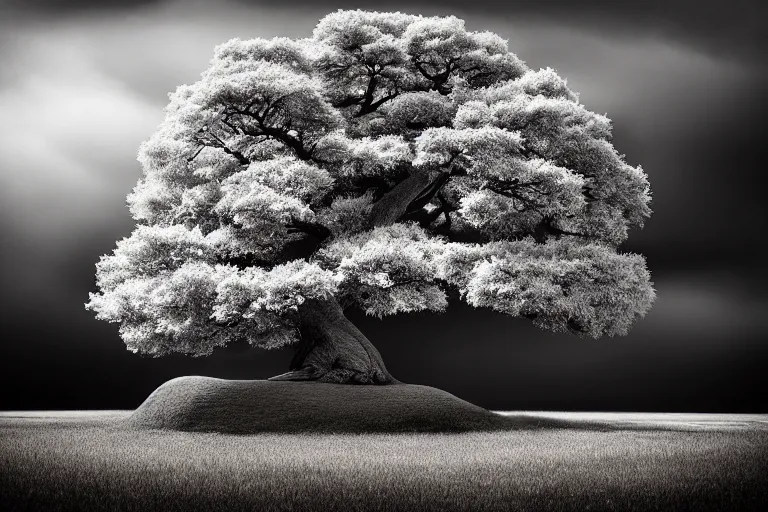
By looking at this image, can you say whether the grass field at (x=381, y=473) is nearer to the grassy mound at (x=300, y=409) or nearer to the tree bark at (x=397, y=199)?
the grassy mound at (x=300, y=409)

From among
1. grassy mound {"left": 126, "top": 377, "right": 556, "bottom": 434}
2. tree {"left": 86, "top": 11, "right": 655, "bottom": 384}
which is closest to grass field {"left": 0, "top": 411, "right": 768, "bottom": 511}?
grassy mound {"left": 126, "top": 377, "right": 556, "bottom": 434}

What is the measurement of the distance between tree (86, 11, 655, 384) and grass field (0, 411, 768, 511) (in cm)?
234

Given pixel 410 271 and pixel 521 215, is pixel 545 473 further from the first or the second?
pixel 521 215

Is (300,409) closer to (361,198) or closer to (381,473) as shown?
(361,198)

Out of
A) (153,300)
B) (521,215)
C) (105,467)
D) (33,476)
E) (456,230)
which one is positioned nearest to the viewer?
(33,476)

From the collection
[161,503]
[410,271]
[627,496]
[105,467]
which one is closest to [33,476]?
[105,467]

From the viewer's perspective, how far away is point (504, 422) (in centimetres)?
1266

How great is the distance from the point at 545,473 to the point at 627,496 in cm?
111

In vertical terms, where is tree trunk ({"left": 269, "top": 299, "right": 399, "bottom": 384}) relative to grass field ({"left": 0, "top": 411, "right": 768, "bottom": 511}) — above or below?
above

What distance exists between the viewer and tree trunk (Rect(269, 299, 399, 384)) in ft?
43.0

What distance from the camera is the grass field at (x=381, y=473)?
18.2 ft

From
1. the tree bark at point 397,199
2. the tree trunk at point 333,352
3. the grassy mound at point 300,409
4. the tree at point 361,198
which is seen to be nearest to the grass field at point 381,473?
the grassy mound at point 300,409

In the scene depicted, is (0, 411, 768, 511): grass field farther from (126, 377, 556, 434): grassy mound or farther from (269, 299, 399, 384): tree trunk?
(269, 299, 399, 384): tree trunk

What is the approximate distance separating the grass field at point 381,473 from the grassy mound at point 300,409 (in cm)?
127
